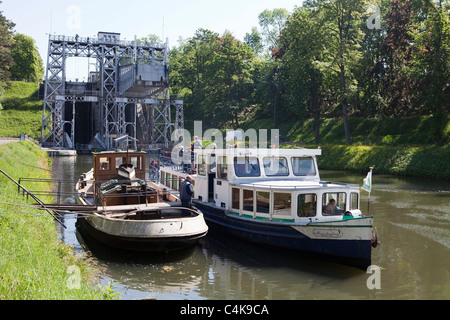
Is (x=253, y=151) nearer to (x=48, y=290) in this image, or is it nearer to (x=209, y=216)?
(x=209, y=216)

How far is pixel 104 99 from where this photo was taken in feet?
226

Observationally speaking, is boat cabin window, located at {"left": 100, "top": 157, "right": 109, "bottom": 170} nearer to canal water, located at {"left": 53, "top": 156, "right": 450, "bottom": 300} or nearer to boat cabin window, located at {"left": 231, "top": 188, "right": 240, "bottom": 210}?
canal water, located at {"left": 53, "top": 156, "right": 450, "bottom": 300}

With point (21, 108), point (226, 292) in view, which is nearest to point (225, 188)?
point (226, 292)

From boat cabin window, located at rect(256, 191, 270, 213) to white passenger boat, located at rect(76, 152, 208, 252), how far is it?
200cm

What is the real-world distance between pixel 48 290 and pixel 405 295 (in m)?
8.44

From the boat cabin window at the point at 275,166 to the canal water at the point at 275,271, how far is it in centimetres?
292

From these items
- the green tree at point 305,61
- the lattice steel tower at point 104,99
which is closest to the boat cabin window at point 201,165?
the green tree at point 305,61

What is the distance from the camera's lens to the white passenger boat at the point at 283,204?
13.0m

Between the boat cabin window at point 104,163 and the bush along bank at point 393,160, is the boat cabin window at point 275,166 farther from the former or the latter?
the bush along bank at point 393,160

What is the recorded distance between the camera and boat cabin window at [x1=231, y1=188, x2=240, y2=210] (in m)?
15.9

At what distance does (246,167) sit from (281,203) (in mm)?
2567

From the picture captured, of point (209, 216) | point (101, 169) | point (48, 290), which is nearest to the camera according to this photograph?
point (48, 290)

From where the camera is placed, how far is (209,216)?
693 inches

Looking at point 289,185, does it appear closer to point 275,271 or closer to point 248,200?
point 248,200
